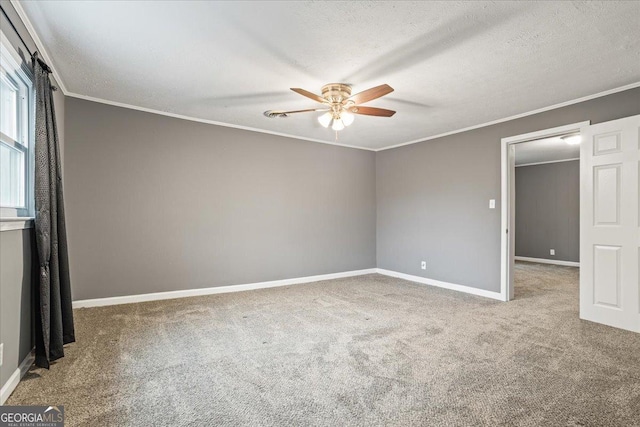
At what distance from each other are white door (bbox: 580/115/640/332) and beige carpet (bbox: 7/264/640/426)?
0.92 ft

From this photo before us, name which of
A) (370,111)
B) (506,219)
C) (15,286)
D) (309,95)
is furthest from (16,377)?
(506,219)

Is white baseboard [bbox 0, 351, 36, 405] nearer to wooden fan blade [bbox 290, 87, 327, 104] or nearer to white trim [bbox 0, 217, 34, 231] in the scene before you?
white trim [bbox 0, 217, 34, 231]

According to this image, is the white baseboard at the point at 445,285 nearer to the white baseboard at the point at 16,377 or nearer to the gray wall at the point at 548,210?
the gray wall at the point at 548,210

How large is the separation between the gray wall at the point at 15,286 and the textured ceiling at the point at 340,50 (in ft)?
0.75

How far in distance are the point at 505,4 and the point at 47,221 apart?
11.0 feet

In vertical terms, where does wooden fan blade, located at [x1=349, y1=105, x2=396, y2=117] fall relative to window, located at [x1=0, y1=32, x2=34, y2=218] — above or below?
above

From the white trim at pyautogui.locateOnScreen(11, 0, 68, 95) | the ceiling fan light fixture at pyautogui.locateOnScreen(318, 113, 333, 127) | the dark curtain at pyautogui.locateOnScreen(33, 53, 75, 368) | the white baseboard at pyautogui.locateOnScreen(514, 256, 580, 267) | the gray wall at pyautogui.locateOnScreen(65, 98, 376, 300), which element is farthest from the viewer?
the white baseboard at pyautogui.locateOnScreen(514, 256, 580, 267)

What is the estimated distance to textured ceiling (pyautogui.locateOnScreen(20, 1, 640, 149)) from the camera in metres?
2.09

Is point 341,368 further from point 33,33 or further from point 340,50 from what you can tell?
point 33,33

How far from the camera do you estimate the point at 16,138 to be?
7.75ft

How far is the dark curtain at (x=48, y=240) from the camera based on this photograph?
7.45ft

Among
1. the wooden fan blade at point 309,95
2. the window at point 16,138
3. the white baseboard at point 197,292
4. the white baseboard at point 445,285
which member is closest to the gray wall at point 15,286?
the window at point 16,138

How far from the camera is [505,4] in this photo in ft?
6.60

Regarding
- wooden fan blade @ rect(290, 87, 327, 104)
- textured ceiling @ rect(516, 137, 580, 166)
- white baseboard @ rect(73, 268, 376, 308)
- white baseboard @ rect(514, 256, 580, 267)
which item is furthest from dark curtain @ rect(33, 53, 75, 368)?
white baseboard @ rect(514, 256, 580, 267)
